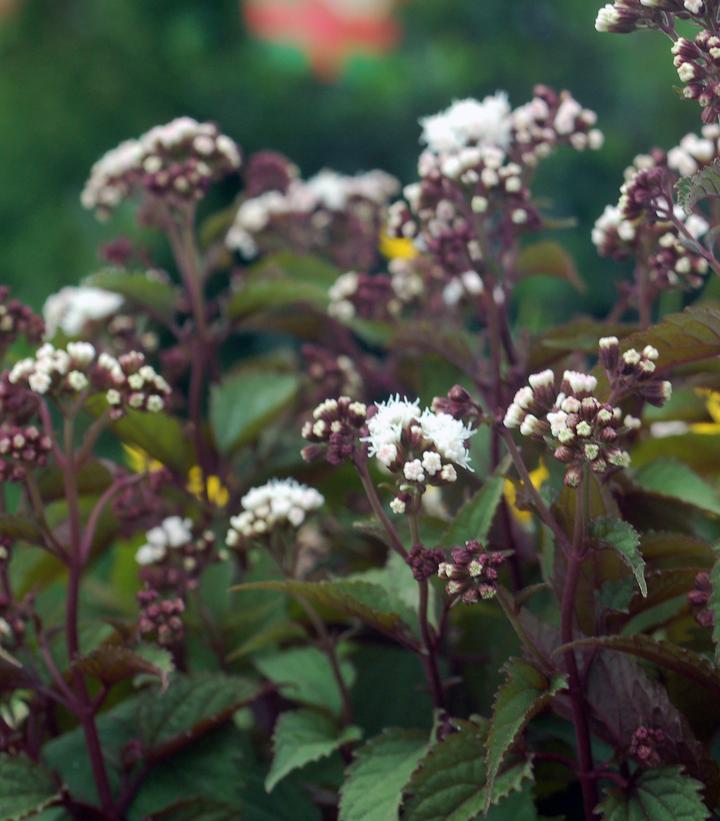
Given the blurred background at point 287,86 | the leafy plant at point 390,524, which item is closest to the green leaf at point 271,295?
the leafy plant at point 390,524

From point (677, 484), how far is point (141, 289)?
23.3 inches

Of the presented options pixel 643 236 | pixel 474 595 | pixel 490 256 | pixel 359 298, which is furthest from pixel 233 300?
pixel 474 595

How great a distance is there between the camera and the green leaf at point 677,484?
91cm

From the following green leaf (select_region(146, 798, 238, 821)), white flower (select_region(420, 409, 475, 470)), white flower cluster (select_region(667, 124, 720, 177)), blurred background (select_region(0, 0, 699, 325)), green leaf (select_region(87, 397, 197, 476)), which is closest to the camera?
white flower (select_region(420, 409, 475, 470))

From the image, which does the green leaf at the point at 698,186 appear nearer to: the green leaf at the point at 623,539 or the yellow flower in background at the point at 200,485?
the green leaf at the point at 623,539

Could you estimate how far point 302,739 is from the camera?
0.90m

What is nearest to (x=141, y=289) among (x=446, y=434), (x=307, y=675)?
(x=307, y=675)

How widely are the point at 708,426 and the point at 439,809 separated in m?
0.56

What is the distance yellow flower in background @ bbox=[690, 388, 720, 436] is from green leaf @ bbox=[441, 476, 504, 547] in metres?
0.30

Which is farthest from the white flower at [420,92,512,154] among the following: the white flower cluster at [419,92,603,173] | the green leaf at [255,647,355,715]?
the green leaf at [255,647,355,715]

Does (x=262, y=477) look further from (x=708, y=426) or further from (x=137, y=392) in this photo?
(x=708, y=426)

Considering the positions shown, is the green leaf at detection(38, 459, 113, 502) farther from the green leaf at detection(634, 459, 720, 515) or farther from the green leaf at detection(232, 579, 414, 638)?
the green leaf at detection(634, 459, 720, 515)

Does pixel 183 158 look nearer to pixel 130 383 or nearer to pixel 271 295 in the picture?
pixel 271 295

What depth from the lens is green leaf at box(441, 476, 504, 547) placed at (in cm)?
84
